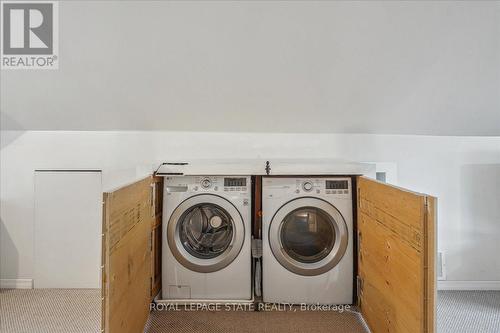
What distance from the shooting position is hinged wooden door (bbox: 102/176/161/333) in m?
1.31

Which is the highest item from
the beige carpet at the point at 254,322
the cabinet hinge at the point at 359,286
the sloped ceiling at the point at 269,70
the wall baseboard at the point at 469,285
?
the sloped ceiling at the point at 269,70

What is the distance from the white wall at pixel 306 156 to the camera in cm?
269

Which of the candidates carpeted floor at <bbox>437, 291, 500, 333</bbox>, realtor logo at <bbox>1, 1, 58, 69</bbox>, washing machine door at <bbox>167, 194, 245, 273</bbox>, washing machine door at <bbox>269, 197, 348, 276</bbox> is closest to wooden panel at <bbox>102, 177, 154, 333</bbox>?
washing machine door at <bbox>167, 194, 245, 273</bbox>

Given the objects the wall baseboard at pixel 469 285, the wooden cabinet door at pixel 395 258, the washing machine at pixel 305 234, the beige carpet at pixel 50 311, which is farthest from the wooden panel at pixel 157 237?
the wall baseboard at pixel 469 285

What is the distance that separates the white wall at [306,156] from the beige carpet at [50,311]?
25 centimetres

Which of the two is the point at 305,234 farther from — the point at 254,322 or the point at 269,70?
the point at 269,70

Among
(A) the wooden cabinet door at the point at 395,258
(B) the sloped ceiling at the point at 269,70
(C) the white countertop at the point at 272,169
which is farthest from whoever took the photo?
(C) the white countertop at the point at 272,169

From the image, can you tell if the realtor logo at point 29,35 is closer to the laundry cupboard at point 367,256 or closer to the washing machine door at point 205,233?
the laundry cupboard at point 367,256

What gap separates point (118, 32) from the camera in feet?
6.84

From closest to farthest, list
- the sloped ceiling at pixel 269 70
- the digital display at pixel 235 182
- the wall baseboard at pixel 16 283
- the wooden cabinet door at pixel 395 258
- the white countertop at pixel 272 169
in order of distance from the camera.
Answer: the wooden cabinet door at pixel 395 258
the sloped ceiling at pixel 269 70
the white countertop at pixel 272 169
the digital display at pixel 235 182
the wall baseboard at pixel 16 283

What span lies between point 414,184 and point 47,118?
3087mm

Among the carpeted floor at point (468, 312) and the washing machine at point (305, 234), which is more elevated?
the washing machine at point (305, 234)

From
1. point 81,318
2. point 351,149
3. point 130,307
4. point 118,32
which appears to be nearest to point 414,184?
point 351,149

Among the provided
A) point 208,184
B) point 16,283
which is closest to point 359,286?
point 208,184
